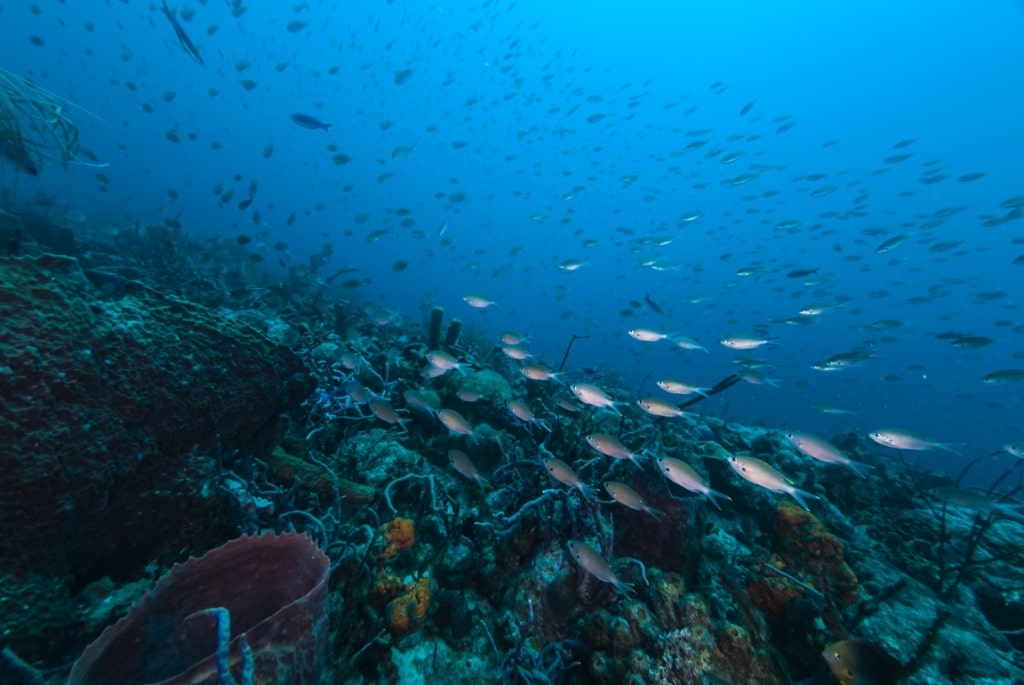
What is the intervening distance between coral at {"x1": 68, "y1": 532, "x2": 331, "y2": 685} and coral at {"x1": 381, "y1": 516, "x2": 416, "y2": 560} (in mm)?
1097

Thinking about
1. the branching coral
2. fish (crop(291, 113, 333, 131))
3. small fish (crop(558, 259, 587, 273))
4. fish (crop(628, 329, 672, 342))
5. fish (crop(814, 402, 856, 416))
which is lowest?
fish (crop(814, 402, 856, 416))

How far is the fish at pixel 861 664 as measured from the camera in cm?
289

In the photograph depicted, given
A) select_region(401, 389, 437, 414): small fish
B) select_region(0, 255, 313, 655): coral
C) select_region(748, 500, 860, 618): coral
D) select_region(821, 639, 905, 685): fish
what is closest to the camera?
select_region(0, 255, 313, 655): coral

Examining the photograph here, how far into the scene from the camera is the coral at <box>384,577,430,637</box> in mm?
3033

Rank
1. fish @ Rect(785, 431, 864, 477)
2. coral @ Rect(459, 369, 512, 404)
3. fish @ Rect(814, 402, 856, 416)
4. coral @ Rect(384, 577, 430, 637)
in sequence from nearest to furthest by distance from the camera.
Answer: coral @ Rect(384, 577, 430, 637)
fish @ Rect(785, 431, 864, 477)
coral @ Rect(459, 369, 512, 404)
fish @ Rect(814, 402, 856, 416)

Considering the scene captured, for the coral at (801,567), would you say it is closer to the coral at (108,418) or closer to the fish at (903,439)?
the fish at (903,439)

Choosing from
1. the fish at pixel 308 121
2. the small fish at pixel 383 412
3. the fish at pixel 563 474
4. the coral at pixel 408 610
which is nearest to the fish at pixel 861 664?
the fish at pixel 563 474

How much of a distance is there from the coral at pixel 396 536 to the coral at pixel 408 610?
35cm

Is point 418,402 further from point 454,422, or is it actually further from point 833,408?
point 833,408

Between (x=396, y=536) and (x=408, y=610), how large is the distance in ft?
2.04

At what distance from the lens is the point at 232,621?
7.87 feet

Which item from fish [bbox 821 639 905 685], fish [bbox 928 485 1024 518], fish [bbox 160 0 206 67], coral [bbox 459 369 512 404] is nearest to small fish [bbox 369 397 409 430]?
coral [bbox 459 369 512 404]

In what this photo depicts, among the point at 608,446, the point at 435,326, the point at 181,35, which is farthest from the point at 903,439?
the point at 181,35

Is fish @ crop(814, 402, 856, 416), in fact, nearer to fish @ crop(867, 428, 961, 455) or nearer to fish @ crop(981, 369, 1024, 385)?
fish @ crop(981, 369, 1024, 385)
